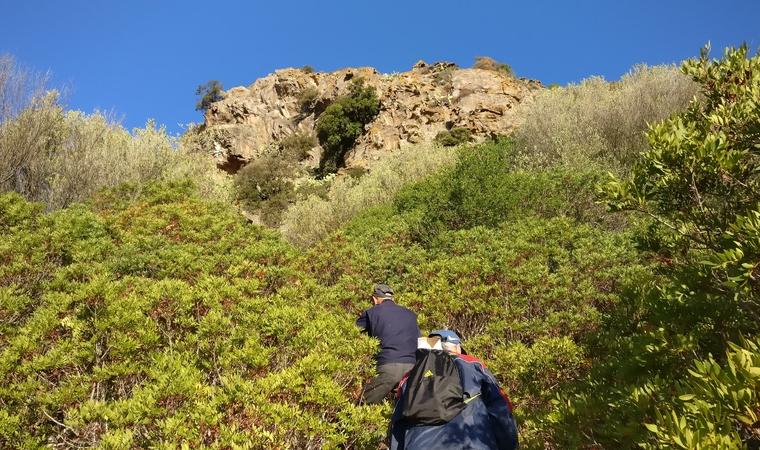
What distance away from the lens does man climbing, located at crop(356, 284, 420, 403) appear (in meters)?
5.19

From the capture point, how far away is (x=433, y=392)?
10.5 ft

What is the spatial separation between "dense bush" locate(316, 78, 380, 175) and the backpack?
36114 mm

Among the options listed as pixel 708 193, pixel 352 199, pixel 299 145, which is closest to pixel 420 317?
pixel 708 193

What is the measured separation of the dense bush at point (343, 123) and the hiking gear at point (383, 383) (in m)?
34.3

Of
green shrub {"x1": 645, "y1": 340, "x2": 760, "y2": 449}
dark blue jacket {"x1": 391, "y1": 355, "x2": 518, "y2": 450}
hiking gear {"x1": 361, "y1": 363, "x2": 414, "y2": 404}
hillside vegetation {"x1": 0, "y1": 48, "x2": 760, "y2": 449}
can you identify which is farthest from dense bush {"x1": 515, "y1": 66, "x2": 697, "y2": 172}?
green shrub {"x1": 645, "y1": 340, "x2": 760, "y2": 449}

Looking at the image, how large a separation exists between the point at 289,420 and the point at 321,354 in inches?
36.6

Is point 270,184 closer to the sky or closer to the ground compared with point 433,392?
closer to the sky

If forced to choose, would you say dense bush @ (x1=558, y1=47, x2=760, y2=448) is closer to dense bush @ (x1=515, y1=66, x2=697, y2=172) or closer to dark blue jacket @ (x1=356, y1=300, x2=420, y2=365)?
dark blue jacket @ (x1=356, y1=300, x2=420, y2=365)

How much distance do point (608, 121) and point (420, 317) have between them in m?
15.6

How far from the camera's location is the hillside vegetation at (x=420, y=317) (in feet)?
11.0

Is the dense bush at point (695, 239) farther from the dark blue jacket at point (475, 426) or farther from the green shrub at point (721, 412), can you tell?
the green shrub at point (721, 412)

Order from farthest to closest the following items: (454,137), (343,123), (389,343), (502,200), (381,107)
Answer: (343,123) < (381,107) < (454,137) < (502,200) < (389,343)

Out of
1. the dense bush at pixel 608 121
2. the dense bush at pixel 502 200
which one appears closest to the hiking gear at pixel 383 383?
the dense bush at pixel 502 200

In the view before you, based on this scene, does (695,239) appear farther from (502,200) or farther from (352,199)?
(352,199)
